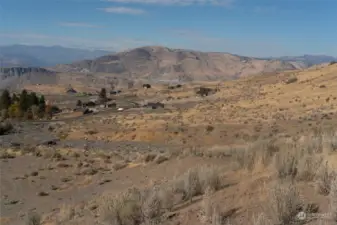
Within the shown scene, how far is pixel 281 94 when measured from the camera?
3014 inches

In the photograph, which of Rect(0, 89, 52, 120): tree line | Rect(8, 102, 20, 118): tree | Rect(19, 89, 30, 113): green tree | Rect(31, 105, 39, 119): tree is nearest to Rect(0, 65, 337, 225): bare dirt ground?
Rect(8, 102, 20, 118): tree

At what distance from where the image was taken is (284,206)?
25.3 feet

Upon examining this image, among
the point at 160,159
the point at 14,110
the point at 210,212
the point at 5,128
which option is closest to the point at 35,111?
the point at 14,110

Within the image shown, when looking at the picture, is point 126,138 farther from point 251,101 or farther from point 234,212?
point 234,212

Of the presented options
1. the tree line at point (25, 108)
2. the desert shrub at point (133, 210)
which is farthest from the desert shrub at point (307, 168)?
the tree line at point (25, 108)

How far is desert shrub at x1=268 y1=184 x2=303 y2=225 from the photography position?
7664mm

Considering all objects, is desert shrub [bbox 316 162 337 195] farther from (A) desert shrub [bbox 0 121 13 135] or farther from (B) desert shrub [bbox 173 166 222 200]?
(A) desert shrub [bbox 0 121 13 135]

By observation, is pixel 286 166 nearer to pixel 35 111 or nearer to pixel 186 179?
pixel 186 179

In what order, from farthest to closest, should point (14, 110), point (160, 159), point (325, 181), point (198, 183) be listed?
point (14, 110)
point (160, 159)
point (198, 183)
point (325, 181)

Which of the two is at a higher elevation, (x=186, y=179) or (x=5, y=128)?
(x=186, y=179)

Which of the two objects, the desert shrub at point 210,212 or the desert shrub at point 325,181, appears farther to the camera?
the desert shrub at point 325,181

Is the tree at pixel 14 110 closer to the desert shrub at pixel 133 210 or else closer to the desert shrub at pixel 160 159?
the desert shrub at pixel 160 159

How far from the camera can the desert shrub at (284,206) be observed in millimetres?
7664

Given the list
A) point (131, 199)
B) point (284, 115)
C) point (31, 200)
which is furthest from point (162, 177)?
point (284, 115)
